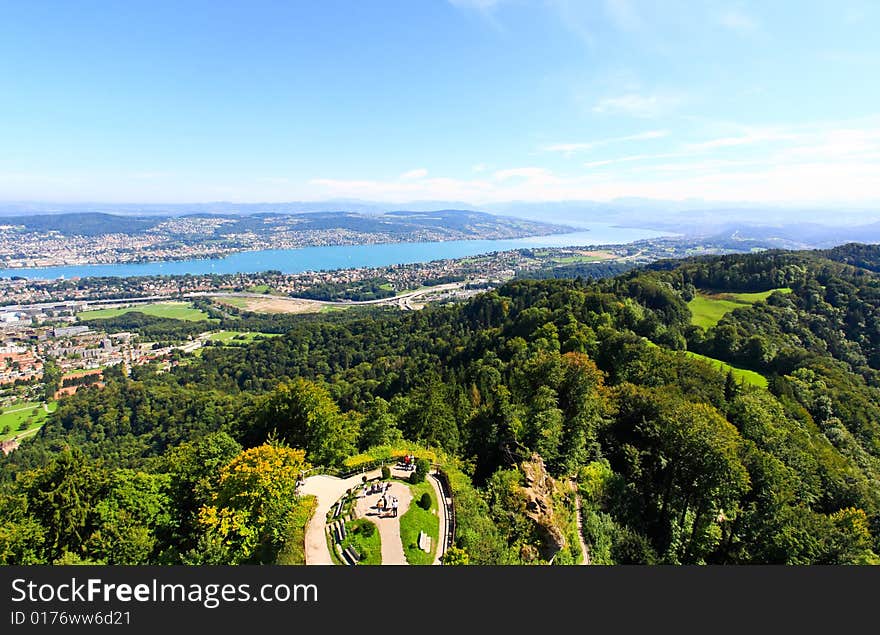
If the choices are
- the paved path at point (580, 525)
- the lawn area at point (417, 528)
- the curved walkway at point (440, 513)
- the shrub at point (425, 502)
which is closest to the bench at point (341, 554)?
the lawn area at point (417, 528)

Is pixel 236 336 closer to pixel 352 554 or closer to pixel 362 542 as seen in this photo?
pixel 362 542

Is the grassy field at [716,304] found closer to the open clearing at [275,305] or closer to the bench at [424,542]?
the bench at [424,542]

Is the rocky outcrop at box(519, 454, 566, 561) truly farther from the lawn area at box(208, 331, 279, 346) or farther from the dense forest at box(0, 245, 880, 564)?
the lawn area at box(208, 331, 279, 346)

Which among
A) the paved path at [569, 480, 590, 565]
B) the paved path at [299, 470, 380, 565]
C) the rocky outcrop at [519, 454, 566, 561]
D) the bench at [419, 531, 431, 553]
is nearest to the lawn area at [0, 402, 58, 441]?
the paved path at [299, 470, 380, 565]

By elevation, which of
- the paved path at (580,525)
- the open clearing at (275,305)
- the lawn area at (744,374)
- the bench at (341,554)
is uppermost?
the bench at (341,554)

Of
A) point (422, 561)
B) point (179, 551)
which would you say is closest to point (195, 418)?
point (179, 551)

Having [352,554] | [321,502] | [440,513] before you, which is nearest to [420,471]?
[440,513]
